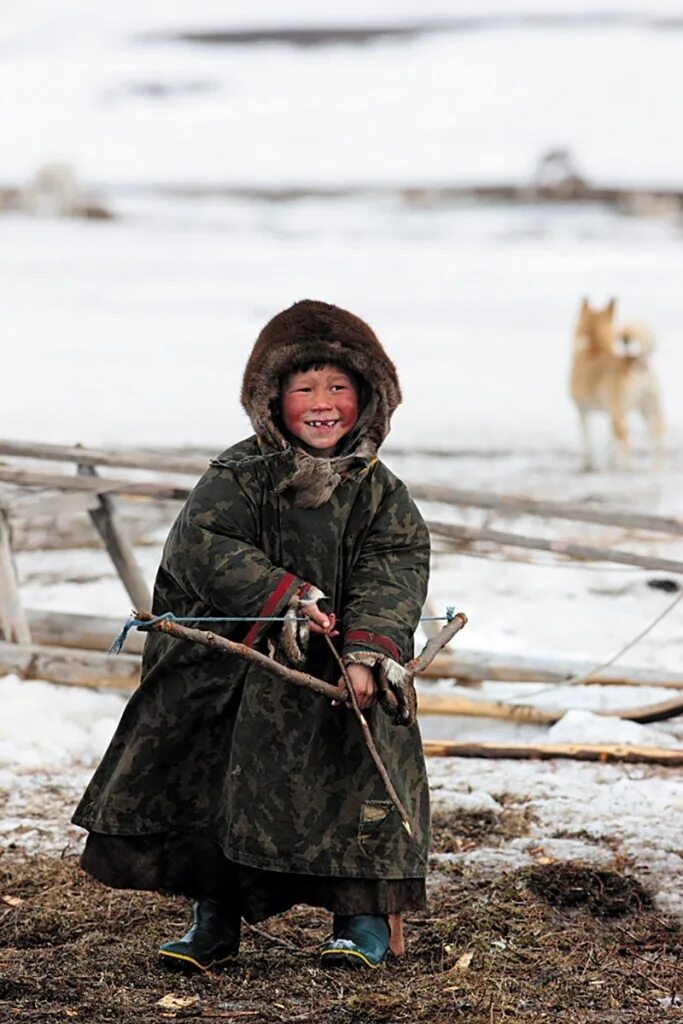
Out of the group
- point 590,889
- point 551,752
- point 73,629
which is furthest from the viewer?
point 73,629

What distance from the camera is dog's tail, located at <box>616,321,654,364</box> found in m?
11.1

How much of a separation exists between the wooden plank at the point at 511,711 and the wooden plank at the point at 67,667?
3.71 feet

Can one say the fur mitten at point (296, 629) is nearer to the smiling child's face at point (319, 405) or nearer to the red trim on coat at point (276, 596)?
the red trim on coat at point (276, 596)

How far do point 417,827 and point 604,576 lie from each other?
4.78m

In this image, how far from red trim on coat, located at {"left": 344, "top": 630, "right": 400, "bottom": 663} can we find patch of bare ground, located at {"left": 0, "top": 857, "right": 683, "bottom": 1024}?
71 centimetres

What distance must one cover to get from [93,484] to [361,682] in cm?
291

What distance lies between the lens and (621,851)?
4434 millimetres

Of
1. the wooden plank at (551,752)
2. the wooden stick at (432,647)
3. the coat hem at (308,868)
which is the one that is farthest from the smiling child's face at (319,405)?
the wooden plank at (551,752)

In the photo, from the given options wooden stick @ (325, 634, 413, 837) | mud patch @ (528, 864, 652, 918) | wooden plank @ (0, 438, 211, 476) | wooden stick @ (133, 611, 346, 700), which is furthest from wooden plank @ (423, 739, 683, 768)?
wooden stick @ (133, 611, 346, 700)

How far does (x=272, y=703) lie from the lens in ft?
11.0

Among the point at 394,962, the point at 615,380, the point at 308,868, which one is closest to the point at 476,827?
the point at 394,962

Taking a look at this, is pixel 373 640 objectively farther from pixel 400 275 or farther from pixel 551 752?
pixel 400 275

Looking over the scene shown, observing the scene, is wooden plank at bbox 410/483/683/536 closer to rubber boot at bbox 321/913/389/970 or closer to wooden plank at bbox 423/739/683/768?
wooden plank at bbox 423/739/683/768

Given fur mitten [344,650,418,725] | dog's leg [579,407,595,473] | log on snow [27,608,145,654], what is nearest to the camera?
fur mitten [344,650,418,725]
